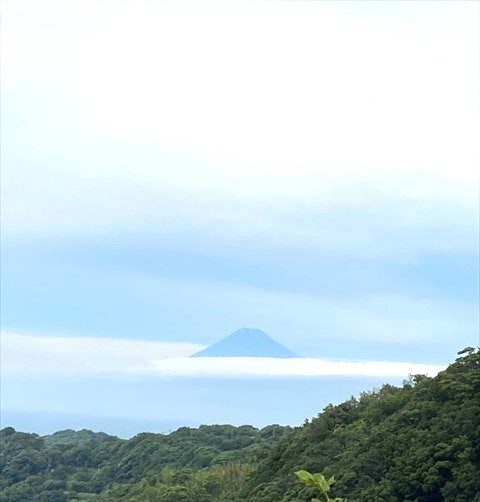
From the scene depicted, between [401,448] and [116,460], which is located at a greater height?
[401,448]

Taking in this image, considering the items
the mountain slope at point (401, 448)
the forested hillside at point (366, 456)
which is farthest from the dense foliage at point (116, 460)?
the mountain slope at point (401, 448)

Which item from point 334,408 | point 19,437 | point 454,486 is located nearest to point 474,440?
point 454,486

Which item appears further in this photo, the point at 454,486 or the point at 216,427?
the point at 216,427

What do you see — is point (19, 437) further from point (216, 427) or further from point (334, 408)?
point (334, 408)

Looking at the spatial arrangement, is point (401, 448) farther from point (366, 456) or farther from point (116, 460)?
point (116, 460)

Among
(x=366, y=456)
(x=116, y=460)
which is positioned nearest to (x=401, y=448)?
(x=366, y=456)

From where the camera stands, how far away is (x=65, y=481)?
6325 cm

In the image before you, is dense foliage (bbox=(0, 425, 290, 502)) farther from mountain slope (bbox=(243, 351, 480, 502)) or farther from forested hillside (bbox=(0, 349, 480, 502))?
mountain slope (bbox=(243, 351, 480, 502))

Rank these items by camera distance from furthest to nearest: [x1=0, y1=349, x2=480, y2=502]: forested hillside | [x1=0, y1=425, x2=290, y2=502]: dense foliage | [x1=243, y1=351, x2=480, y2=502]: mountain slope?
[x1=0, y1=425, x2=290, y2=502]: dense foliage, [x1=0, y1=349, x2=480, y2=502]: forested hillside, [x1=243, y1=351, x2=480, y2=502]: mountain slope

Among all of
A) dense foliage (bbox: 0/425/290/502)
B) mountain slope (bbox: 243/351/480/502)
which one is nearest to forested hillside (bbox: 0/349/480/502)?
mountain slope (bbox: 243/351/480/502)

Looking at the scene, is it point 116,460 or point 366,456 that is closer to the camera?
point 366,456

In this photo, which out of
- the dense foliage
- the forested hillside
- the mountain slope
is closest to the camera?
the mountain slope

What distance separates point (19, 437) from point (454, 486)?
59778 millimetres

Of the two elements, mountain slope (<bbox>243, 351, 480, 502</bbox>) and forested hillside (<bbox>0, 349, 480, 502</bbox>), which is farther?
forested hillside (<bbox>0, 349, 480, 502</bbox>)
